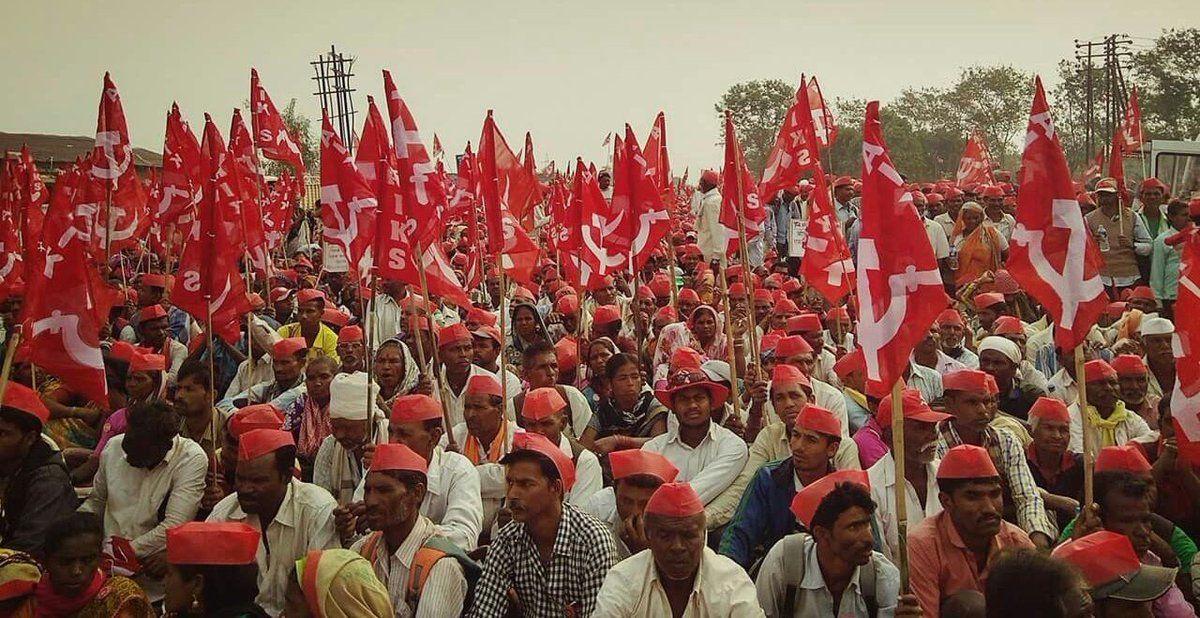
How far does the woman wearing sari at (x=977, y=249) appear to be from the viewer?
520 inches

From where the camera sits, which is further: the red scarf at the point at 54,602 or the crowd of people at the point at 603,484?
the red scarf at the point at 54,602

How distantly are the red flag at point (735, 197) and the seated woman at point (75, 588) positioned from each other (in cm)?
512

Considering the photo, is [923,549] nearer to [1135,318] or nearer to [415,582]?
[415,582]

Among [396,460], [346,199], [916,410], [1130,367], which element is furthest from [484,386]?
[1130,367]

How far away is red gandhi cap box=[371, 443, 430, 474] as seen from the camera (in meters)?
5.02

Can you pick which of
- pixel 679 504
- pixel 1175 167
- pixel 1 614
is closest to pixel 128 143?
pixel 1 614

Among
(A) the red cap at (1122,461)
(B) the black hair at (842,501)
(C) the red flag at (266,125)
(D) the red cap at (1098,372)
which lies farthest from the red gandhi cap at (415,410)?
(C) the red flag at (266,125)

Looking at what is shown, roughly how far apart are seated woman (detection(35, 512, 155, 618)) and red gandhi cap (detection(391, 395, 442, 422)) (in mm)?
1769

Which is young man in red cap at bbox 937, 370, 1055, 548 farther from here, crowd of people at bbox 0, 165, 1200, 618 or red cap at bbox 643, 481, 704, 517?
red cap at bbox 643, 481, 704, 517

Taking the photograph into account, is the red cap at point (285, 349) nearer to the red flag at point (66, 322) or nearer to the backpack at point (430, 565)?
the red flag at point (66, 322)

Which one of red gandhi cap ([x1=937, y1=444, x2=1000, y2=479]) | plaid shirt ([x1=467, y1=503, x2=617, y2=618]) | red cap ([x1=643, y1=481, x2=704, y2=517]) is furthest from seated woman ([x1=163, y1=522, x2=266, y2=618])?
red gandhi cap ([x1=937, y1=444, x2=1000, y2=479])

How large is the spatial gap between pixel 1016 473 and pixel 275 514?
395 cm

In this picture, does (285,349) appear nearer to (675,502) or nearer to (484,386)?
(484,386)

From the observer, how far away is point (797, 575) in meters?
4.71
